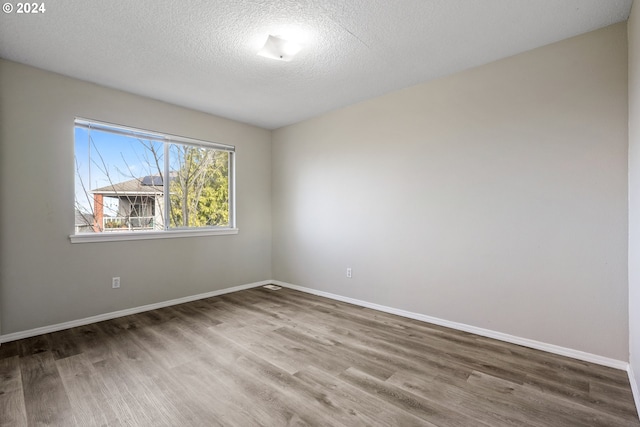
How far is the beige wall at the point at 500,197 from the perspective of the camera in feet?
7.27

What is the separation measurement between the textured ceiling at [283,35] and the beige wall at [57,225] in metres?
0.26

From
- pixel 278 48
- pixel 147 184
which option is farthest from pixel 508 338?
pixel 147 184

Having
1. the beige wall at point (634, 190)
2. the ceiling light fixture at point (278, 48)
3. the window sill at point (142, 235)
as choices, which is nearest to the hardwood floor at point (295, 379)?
the beige wall at point (634, 190)

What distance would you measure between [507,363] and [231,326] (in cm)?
241

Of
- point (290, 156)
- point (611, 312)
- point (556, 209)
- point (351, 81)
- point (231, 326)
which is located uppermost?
point (351, 81)

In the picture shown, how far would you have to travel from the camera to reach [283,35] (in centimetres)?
230

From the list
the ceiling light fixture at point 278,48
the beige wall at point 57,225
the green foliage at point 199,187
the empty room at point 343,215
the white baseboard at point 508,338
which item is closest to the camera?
the empty room at point 343,215

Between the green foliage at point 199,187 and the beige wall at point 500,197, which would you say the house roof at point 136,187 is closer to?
the green foliage at point 199,187

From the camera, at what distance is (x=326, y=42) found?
2.40 metres

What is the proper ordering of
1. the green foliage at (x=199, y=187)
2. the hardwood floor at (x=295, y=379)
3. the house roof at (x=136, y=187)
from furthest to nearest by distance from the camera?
the green foliage at (x=199, y=187) → the house roof at (x=136, y=187) → the hardwood floor at (x=295, y=379)

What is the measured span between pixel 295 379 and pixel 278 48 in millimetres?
2440

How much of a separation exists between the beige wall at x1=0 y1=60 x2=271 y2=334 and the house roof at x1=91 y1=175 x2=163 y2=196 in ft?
1.22

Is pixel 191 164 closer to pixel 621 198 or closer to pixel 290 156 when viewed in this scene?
pixel 290 156

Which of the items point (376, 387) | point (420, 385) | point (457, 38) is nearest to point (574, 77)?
point (457, 38)
